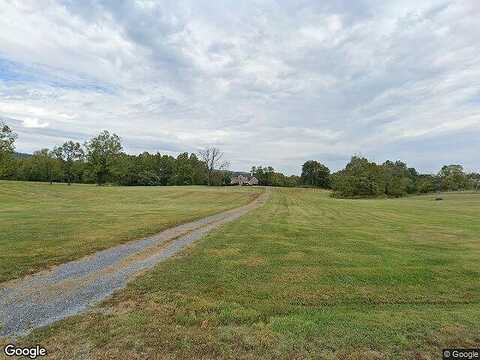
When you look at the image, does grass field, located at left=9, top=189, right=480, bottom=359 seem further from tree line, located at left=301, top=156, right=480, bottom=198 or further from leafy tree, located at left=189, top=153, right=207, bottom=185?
leafy tree, located at left=189, top=153, right=207, bottom=185

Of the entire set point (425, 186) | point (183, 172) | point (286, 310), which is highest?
point (183, 172)

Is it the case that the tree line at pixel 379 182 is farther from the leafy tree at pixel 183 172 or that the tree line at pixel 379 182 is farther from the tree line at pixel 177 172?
the leafy tree at pixel 183 172

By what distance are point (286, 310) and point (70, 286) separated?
492 cm

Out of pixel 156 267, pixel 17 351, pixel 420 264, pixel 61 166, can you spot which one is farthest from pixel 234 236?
pixel 61 166

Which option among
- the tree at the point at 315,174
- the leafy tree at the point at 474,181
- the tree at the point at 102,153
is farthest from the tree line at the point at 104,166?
the leafy tree at the point at 474,181

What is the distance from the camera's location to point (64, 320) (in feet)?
17.4

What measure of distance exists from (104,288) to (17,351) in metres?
2.67

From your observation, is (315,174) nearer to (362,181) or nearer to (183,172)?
(362,181)

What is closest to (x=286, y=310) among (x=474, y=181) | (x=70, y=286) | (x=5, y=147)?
(x=70, y=286)

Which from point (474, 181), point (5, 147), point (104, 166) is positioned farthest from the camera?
point (474, 181)

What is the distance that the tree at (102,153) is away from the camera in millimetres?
71188

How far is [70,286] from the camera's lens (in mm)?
7164

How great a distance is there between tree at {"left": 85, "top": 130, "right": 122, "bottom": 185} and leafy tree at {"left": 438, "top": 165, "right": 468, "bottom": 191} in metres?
96.7

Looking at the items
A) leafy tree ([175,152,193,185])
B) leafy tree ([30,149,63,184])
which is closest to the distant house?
leafy tree ([175,152,193,185])
